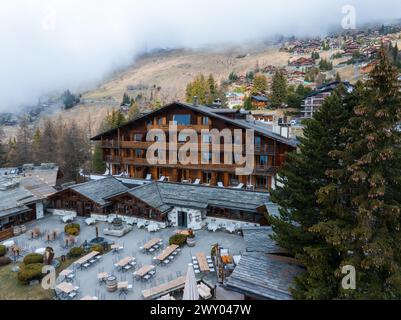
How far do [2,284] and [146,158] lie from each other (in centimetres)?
2246

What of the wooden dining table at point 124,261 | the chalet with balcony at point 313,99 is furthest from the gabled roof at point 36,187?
the chalet with balcony at point 313,99

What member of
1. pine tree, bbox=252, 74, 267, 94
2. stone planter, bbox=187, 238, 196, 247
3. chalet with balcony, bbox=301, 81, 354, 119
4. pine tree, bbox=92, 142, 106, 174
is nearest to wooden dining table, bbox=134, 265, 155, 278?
stone planter, bbox=187, 238, 196, 247

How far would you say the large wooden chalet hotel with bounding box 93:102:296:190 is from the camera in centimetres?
3428

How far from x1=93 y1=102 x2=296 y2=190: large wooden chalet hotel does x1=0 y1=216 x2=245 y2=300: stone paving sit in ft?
30.6

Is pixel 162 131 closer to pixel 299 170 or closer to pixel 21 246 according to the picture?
pixel 21 246

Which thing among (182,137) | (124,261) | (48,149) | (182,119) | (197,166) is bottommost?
(124,261)

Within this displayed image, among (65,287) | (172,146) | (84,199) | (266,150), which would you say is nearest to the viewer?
(65,287)

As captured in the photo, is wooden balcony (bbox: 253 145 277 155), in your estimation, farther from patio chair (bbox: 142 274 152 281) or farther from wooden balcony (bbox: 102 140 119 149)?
wooden balcony (bbox: 102 140 119 149)

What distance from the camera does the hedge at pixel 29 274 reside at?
20.4 m

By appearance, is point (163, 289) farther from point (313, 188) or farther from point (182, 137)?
point (182, 137)

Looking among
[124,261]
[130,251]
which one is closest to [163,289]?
[124,261]

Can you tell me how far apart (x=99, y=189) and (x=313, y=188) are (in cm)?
2572

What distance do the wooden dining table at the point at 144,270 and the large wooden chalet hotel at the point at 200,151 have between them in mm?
17216

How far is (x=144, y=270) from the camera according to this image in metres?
20.5
